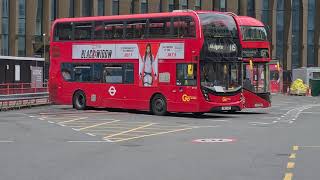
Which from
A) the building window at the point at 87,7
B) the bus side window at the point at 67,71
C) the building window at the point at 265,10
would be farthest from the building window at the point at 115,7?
the bus side window at the point at 67,71

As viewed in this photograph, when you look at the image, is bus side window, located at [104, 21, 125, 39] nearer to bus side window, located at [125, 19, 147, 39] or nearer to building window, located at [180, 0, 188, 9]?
bus side window, located at [125, 19, 147, 39]

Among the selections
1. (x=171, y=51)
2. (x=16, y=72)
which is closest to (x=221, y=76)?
(x=171, y=51)

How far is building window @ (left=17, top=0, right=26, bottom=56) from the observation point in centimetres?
6159

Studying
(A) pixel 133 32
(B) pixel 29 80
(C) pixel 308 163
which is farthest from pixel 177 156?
(B) pixel 29 80

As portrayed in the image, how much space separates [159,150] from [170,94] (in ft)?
39.1

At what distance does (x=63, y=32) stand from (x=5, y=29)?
3161 centimetres

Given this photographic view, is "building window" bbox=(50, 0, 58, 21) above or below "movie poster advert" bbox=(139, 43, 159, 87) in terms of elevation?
above

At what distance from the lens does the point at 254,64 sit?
1158 inches

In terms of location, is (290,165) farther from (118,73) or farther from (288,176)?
(118,73)

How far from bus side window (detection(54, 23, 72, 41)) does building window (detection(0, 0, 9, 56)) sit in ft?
101

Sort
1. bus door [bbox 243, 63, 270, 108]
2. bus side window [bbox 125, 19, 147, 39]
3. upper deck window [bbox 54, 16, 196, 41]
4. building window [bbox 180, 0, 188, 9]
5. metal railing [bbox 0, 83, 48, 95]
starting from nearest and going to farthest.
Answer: upper deck window [bbox 54, 16, 196, 41]
bus side window [bbox 125, 19, 147, 39]
bus door [bbox 243, 63, 270, 108]
metal railing [bbox 0, 83, 48, 95]
building window [bbox 180, 0, 188, 9]

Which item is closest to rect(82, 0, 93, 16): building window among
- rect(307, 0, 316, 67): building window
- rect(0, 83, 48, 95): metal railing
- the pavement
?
rect(0, 83, 48, 95): metal railing

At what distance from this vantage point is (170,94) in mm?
26484

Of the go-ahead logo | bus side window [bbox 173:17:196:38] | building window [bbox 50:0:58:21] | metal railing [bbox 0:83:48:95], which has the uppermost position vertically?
building window [bbox 50:0:58:21]
